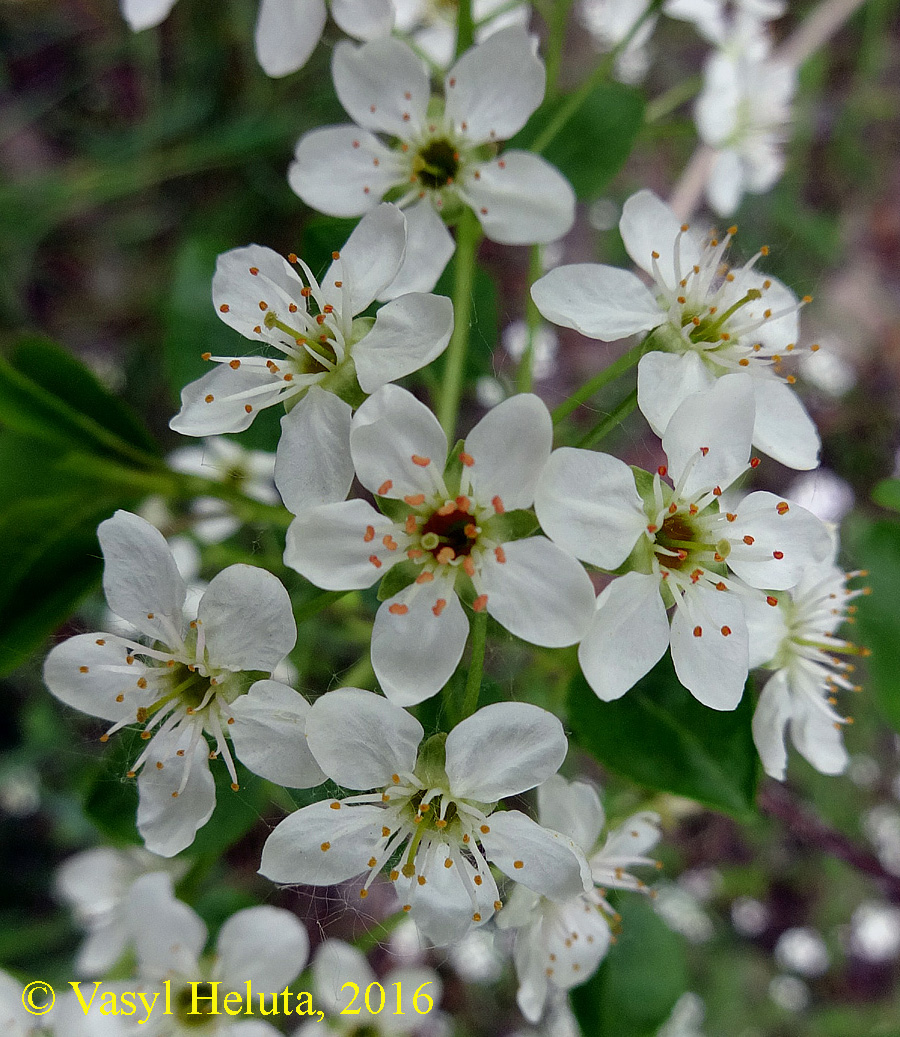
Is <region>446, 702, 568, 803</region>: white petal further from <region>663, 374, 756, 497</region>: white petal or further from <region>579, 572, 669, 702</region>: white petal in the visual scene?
<region>663, 374, 756, 497</region>: white petal

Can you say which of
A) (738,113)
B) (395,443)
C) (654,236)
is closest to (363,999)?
(395,443)

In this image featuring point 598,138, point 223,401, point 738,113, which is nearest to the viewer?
point 223,401

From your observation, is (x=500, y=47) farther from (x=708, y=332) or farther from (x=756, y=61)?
(x=756, y=61)

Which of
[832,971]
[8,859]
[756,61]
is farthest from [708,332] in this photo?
[832,971]

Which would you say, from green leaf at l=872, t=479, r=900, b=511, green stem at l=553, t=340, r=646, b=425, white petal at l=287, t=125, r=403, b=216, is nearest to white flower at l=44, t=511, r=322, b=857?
green stem at l=553, t=340, r=646, b=425

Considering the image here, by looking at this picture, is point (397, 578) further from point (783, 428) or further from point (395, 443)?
point (783, 428)
